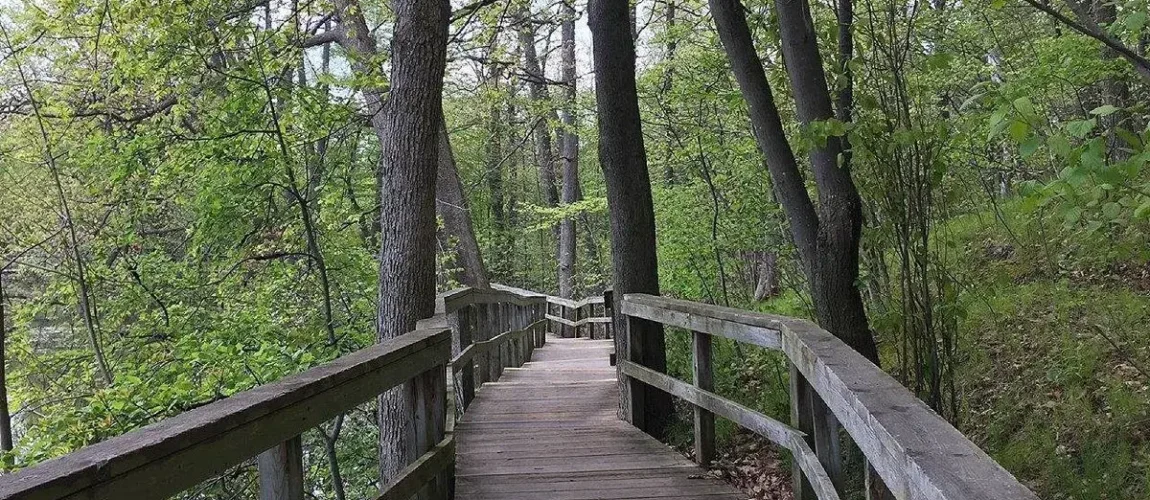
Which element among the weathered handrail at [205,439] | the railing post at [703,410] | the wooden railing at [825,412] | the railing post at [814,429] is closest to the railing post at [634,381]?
the wooden railing at [825,412]

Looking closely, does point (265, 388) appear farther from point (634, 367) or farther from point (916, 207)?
point (634, 367)

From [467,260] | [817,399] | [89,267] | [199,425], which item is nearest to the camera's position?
[199,425]

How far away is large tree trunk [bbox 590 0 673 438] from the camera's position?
21.8ft

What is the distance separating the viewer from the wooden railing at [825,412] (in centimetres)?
159

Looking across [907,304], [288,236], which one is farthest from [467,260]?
[907,304]

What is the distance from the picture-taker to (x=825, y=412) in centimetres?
327

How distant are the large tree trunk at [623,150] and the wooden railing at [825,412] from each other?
0.37m

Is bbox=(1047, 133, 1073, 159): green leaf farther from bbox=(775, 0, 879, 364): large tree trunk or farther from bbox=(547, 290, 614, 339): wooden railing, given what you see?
bbox=(547, 290, 614, 339): wooden railing

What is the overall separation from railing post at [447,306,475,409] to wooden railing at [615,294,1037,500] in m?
1.46

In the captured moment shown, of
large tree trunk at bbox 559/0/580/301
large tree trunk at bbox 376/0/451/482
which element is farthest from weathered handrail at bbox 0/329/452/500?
large tree trunk at bbox 559/0/580/301

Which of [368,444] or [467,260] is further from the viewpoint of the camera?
[467,260]

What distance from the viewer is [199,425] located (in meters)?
1.96

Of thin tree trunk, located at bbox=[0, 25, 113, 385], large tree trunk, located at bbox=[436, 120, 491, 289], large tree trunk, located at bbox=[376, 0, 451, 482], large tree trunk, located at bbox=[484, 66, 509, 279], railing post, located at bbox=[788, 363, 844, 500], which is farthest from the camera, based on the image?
large tree trunk, located at bbox=[484, 66, 509, 279]

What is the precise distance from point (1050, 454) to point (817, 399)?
→ 93.0 inches
